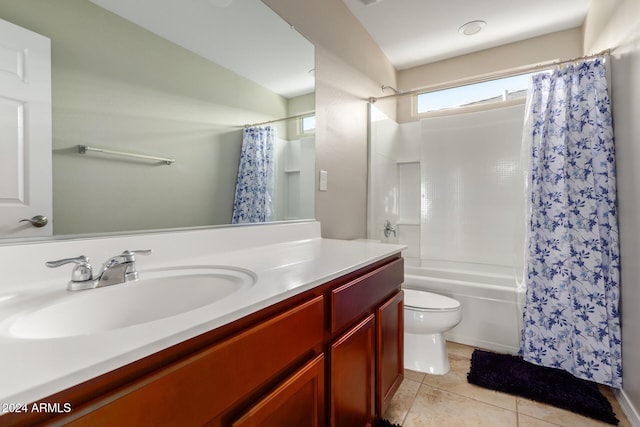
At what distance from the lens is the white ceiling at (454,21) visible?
2168 mm

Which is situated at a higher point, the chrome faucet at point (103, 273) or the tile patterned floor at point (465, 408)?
the chrome faucet at point (103, 273)

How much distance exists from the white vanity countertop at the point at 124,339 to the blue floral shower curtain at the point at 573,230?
58.6 inches

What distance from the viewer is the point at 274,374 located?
71cm

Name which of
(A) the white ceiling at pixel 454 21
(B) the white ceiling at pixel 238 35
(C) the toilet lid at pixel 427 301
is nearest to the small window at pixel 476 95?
(A) the white ceiling at pixel 454 21

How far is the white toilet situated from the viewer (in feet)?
5.84

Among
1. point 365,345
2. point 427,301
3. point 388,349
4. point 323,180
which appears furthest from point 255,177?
point 427,301

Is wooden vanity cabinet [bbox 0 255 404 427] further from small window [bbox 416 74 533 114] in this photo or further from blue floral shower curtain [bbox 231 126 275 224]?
small window [bbox 416 74 533 114]

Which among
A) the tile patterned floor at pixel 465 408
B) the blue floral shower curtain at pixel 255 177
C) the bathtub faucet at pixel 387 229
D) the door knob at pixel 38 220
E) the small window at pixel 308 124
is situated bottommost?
the tile patterned floor at pixel 465 408

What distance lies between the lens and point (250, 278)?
866 mm

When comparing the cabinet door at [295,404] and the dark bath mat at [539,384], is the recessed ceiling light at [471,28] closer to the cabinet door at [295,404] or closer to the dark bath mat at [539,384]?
the dark bath mat at [539,384]

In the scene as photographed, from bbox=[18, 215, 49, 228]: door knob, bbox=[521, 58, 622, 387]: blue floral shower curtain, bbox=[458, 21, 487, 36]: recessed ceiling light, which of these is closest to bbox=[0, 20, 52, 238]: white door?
bbox=[18, 215, 49, 228]: door knob

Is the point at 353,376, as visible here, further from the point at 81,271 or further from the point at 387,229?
the point at 387,229

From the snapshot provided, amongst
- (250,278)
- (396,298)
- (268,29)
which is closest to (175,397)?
(250,278)

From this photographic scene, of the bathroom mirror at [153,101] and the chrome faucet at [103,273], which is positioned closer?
the chrome faucet at [103,273]
